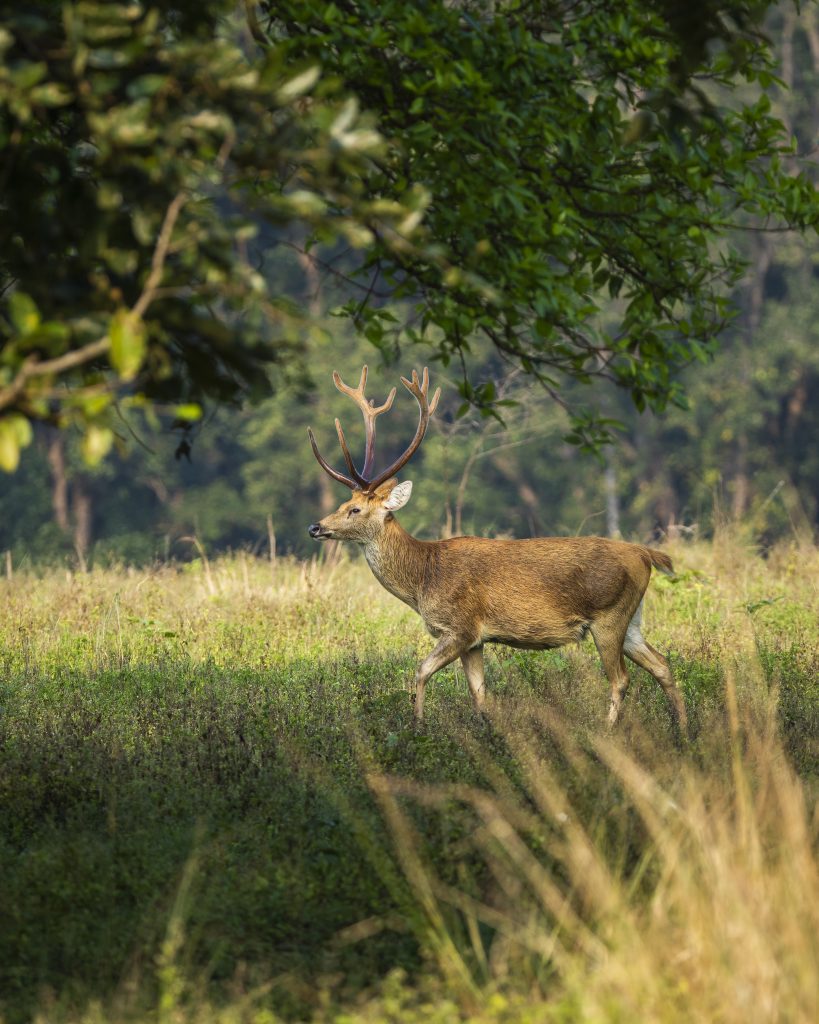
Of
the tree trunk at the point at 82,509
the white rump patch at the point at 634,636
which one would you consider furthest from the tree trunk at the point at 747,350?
the white rump patch at the point at 634,636

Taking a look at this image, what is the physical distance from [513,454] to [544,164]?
32077 millimetres

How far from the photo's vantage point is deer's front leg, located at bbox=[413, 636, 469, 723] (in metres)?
9.86

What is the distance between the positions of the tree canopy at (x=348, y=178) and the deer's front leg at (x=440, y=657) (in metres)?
1.71

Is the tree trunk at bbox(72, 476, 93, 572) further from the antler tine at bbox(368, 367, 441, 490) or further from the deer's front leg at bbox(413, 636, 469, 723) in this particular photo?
the deer's front leg at bbox(413, 636, 469, 723)

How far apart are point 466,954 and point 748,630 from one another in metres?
7.56

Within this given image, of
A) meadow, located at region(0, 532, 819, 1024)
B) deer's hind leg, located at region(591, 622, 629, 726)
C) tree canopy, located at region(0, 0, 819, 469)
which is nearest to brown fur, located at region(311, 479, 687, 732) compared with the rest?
deer's hind leg, located at region(591, 622, 629, 726)

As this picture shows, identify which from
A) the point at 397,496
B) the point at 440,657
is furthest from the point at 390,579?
the point at 440,657

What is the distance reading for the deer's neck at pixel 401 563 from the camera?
1034 centimetres

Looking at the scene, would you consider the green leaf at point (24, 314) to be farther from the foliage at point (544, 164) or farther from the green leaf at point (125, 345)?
the foliage at point (544, 164)

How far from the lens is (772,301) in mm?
38875

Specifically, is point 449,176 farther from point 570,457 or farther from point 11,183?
point 570,457

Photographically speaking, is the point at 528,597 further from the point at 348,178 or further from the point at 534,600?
the point at 348,178

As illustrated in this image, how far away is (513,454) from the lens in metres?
39.8

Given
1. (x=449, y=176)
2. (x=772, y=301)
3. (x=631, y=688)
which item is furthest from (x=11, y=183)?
(x=772, y=301)
